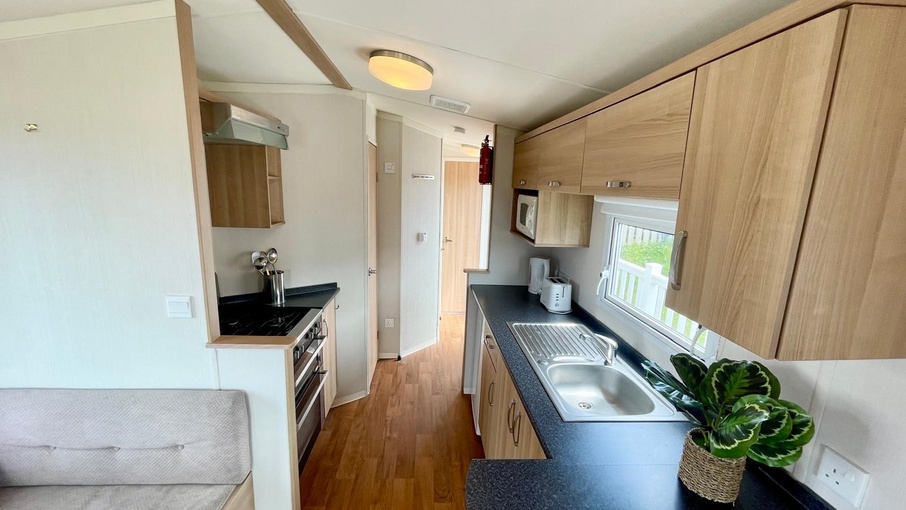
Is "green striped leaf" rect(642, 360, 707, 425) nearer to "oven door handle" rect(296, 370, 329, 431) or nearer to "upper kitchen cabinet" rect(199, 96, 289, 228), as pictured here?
"oven door handle" rect(296, 370, 329, 431)

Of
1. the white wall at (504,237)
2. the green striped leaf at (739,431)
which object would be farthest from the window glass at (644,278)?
the white wall at (504,237)

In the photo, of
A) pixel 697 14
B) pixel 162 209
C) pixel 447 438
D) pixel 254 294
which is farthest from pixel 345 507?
pixel 697 14

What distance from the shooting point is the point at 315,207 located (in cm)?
247

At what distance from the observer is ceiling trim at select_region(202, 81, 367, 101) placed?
7.39ft

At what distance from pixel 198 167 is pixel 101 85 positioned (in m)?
0.42

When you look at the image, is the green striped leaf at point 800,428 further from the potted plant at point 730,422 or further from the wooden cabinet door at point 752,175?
the wooden cabinet door at point 752,175

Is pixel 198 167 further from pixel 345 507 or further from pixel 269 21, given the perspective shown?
pixel 345 507

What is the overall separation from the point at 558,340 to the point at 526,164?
112 centimetres

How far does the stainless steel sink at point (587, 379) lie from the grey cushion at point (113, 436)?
4.46ft

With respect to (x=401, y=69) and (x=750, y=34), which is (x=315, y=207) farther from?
(x=750, y=34)

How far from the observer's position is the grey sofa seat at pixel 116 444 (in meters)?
1.42

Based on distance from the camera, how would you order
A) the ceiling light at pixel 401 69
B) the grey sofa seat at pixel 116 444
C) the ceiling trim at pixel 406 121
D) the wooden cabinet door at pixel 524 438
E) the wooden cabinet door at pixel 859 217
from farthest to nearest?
the ceiling trim at pixel 406 121 → the ceiling light at pixel 401 69 → the grey sofa seat at pixel 116 444 → the wooden cabinet door at pixel 524 438 → the wooden cabinet door at pixel 859 217

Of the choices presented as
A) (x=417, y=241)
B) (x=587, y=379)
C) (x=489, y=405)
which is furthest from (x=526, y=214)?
(x=417, y=241)

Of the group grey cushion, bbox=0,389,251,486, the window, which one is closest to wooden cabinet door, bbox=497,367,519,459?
the window
